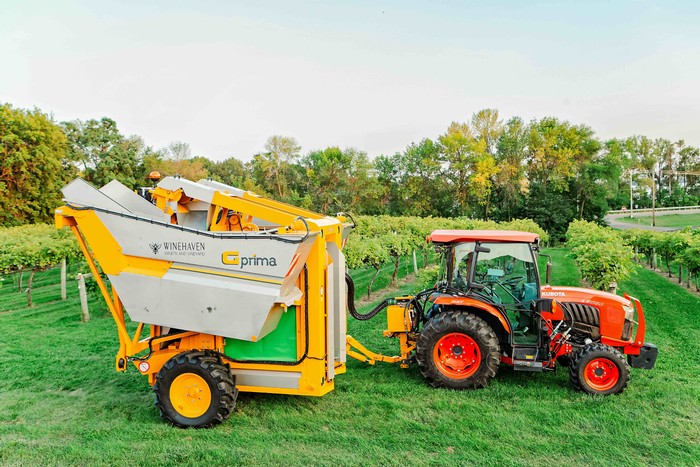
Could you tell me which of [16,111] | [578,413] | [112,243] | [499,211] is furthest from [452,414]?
[499,211]

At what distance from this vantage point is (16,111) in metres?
33.9

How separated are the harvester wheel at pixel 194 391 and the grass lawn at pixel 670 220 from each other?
188 feet

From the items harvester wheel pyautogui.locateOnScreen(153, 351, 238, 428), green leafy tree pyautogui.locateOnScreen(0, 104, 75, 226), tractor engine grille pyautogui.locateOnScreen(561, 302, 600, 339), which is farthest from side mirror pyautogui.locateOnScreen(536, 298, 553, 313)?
green leafy tree pyautogui.locateOnScreen(0, 104, 75, 226)

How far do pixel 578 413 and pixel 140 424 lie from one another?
488cm

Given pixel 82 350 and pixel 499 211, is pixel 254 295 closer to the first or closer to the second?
pixel 82 350

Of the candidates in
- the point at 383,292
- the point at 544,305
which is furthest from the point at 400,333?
the point at 383,292

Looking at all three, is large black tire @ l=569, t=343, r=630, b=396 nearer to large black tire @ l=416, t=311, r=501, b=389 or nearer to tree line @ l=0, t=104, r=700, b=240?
large black tire @ l=416, t=311, r=501, b=389

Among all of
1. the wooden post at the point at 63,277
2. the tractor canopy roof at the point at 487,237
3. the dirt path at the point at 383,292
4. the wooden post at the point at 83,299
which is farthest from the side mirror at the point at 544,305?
the wooden post at the point at 63,277

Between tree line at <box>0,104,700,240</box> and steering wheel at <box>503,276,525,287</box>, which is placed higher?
tree line at <box>0,104,700,240</box>

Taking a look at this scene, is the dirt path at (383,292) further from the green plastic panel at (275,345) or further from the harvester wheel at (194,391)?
the harvester wheel at (194,391)

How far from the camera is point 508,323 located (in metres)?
6.50

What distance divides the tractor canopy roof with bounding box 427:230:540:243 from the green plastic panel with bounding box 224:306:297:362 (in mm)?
2410

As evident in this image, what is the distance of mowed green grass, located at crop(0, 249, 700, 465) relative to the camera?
4.64 metres

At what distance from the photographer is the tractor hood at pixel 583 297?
6688mm
